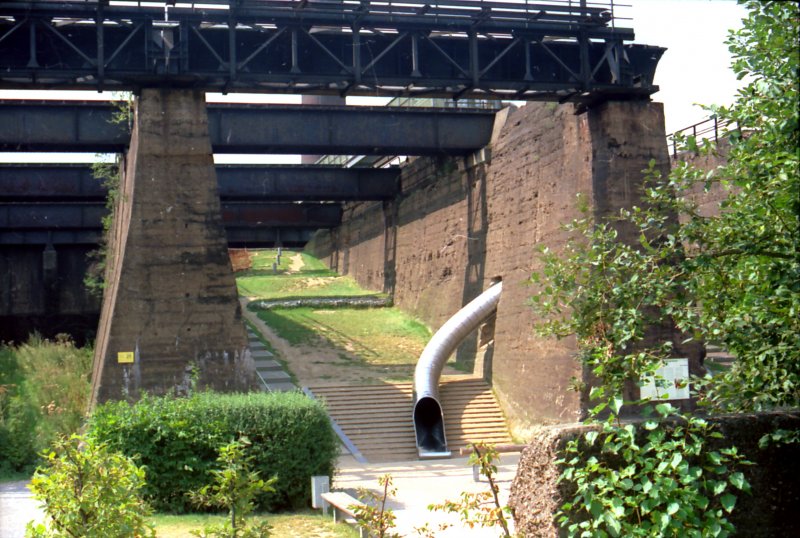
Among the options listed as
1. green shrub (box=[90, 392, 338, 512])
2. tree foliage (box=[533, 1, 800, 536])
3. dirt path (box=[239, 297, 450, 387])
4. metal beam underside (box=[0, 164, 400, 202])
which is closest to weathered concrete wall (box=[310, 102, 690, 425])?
metal beam underside (box=[0, 164, 400, 202])

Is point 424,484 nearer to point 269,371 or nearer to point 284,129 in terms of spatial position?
point 269,371

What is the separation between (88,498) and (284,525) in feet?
15.7

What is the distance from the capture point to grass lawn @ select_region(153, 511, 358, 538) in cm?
1078

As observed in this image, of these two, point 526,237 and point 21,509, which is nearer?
point 21,509

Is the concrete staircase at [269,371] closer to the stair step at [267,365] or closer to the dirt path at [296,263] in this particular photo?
the stair step at [267,365]

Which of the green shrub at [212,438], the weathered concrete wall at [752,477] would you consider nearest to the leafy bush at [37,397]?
the green shrub at [212,438]

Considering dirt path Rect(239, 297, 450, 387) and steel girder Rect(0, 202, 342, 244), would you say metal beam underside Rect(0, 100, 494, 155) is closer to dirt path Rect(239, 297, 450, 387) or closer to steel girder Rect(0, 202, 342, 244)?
dirt path Rect(239, 297, 450, 387)

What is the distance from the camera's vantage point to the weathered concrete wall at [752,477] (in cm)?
652

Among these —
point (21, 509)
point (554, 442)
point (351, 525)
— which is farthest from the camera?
point (21, 509)

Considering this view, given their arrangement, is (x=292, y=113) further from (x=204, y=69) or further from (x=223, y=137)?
(x=204, y=69)

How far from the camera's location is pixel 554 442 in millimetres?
6418

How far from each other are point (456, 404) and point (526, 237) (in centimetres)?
384

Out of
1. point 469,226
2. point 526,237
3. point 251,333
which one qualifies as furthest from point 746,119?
point 251,333

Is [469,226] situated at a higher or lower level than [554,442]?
higher
